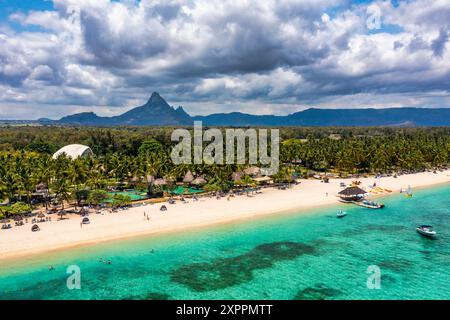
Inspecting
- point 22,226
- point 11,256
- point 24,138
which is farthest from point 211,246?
point 24,138

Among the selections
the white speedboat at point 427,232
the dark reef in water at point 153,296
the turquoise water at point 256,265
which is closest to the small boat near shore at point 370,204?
the turquoise water at point 256,265

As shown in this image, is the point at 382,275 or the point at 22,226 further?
the point at 22,226

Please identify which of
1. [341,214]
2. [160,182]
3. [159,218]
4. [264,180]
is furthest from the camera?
[264,180]

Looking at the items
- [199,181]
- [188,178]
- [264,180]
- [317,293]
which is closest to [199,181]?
[199,181]

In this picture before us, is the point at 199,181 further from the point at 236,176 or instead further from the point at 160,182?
the point at 160,182
